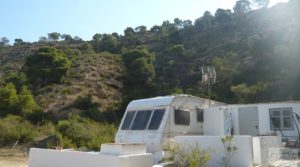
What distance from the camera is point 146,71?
41156 mm

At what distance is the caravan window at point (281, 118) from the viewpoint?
12344 mm

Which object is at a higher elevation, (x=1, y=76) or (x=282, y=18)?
(x=282, y=18)

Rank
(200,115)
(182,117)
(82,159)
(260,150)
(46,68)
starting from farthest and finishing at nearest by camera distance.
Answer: (46,68), (200,115), (182,117), (82,159), (260,150)

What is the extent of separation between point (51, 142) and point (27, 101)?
40.2 ft

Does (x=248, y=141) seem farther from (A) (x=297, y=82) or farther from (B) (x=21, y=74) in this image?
(B) (x=21, y=74)

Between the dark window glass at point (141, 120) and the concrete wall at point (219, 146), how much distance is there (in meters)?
2.80

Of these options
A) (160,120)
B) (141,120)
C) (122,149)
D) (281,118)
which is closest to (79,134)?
(141,120)

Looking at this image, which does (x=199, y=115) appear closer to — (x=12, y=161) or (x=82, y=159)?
(x=82, y=159)

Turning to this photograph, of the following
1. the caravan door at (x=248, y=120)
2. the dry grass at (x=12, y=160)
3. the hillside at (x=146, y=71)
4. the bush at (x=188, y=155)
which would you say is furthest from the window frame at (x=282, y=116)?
the hillside at (x=146, y=71)

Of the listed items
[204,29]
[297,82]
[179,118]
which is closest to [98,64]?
[204,29]

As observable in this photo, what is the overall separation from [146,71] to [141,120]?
30.4m

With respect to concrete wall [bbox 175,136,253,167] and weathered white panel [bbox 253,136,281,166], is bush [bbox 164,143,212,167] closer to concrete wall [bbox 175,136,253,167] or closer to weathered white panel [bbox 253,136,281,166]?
concrete wall [bbox 175,136,253,167]

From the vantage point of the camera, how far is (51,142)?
22.3 meters

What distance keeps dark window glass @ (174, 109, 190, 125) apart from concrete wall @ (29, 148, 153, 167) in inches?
120
